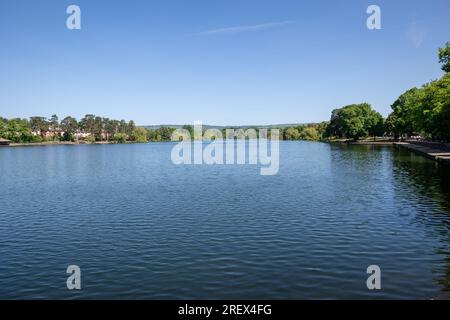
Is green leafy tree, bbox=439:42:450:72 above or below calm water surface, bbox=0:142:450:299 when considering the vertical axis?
above

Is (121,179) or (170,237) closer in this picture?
(170,237)

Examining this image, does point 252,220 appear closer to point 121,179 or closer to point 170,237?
point 170,237

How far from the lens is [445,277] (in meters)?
18.2

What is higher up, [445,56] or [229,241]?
[445,56]

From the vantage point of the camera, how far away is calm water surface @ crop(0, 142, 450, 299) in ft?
57.7

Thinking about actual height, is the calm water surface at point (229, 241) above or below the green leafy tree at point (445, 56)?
below

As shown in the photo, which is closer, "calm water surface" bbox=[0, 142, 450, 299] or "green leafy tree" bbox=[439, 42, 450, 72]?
"calm water surface" bbox=[0, 142, 450, 299]

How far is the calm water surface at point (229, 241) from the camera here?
57.7 ft

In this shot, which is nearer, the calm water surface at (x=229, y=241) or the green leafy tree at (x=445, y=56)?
the calm water surface at (x=229, y=241)

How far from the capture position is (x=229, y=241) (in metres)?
24.7

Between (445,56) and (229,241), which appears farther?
(445,56)

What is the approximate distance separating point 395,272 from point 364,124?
182 metres
